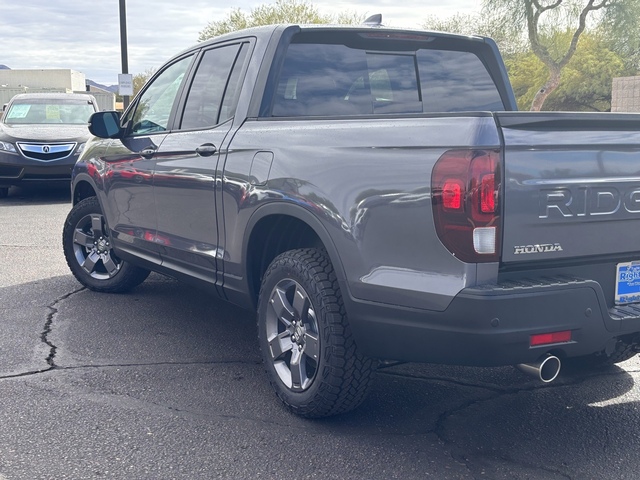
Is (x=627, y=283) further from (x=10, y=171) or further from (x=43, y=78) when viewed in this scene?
(x=43, y=78)

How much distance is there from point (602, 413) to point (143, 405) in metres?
2.22

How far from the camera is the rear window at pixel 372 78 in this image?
14.8ft

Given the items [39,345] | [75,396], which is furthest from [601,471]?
[39,345]

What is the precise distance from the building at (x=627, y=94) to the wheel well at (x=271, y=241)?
2495 cm

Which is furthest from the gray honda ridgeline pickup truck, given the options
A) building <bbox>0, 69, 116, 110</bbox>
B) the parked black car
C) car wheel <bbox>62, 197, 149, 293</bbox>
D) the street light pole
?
building <bbox>0, 69, 116, 110</bbox>

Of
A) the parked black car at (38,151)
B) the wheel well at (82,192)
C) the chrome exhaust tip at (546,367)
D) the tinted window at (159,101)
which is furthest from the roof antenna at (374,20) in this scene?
the parked black car at (38,151)

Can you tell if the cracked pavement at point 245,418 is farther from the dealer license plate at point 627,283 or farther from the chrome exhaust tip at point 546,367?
the dealer license plate at point 627,283

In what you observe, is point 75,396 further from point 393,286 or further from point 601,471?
point 601,471

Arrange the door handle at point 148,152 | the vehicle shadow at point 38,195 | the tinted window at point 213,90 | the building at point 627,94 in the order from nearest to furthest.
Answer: the tinted window at point 213,90 → the door handle at point 148,152 → the vehicle shadow at point 38,195 → the building at point 627,94

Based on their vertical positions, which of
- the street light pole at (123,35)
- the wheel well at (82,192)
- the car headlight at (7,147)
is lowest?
Result: the car headlight at (7,147)

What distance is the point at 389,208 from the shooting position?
3.33m

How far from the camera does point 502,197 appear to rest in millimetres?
3107

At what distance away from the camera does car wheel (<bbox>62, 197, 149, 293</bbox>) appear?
6.51m

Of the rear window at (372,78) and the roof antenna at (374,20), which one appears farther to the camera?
the roof antenna at (374,20)
